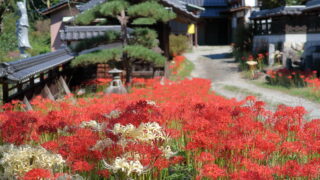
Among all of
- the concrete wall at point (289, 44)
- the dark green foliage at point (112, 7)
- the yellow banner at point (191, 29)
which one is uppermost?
the dark green foliage at point (112, 7)

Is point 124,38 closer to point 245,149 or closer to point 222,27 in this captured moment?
point 245,149

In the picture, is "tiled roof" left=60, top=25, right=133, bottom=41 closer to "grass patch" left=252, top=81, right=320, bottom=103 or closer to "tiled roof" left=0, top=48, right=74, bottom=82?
"tiled roof" left=0, top=48, right=74, bottom=82

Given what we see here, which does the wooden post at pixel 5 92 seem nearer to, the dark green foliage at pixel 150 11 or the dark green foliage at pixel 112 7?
the dark green foliage at pixel 112 7

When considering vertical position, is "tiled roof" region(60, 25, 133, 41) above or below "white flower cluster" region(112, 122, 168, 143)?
above

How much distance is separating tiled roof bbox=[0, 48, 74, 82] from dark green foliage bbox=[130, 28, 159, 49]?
8.58 feet

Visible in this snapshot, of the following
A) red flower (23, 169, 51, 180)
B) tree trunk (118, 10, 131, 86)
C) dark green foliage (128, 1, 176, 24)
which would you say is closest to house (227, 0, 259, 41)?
tree trunk (118, 10, 131, 86)

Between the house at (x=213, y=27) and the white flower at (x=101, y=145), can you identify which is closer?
the white flower at (x=101, y=145)

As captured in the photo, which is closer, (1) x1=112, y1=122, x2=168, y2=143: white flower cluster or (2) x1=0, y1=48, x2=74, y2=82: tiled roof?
(1) x1=112, y1=122, x2=168, y2=143: white flower cluster

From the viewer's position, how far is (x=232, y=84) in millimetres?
17078

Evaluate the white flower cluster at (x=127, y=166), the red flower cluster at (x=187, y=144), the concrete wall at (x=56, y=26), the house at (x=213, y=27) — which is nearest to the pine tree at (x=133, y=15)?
the red flower cluster at (x=187, y=144)

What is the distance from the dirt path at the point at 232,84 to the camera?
11.7 meters

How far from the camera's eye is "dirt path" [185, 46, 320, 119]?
1168cm

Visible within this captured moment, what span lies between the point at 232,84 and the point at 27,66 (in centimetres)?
971

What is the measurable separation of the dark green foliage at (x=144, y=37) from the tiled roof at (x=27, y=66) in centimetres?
261
